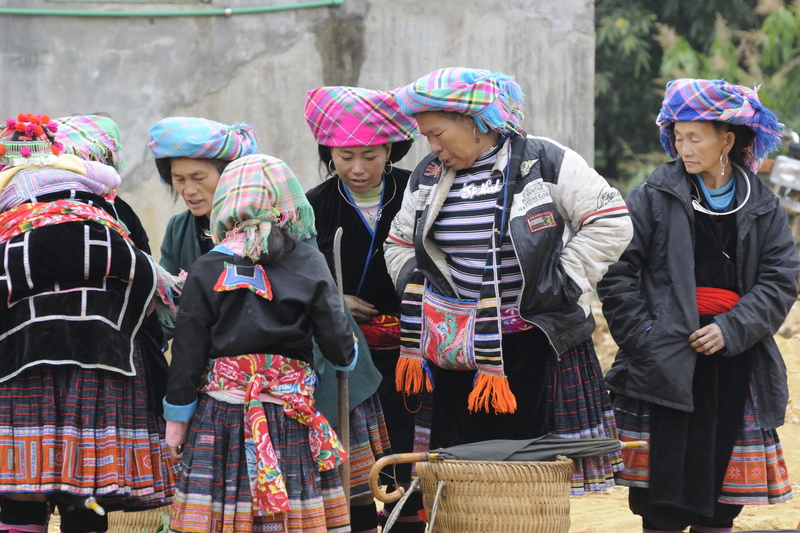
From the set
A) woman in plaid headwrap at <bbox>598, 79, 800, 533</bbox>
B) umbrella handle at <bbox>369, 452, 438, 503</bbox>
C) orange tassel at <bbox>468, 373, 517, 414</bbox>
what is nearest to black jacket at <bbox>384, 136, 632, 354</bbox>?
orange tassel at <bbox>468, 373, 517, 414</bbox>

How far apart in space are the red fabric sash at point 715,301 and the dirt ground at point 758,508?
1561 mm

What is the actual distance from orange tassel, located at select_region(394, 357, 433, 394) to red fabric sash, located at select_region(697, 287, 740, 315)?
112cm

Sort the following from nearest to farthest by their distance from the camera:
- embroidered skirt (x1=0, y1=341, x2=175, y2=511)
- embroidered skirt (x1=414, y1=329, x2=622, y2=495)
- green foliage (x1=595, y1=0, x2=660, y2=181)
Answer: embroidered skirt (x1=0, y1=341, x2=175, y2=511) < embroidered skirt (x1=414, y1=329, x2=622, y2=495) < green foliage (x1=595, y1=0, x2=660, y2=181)

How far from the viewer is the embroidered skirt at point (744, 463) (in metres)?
4.48

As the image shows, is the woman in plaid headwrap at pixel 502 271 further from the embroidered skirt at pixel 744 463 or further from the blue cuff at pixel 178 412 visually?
the blue cuff at pixel 178 412

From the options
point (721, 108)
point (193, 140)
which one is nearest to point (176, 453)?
point (193, 140)

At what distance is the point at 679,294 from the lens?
4418 millimetres

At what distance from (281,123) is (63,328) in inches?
128

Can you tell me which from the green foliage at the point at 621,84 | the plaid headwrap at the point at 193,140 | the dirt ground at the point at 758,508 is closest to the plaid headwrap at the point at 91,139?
the plaid headwrap at the point at 193,140

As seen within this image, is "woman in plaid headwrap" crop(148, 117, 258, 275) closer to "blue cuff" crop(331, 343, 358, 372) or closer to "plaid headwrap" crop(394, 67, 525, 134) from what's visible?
"plaid headwrap" crop(394, 67, 525, 134)

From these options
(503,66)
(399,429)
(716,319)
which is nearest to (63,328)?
(399,429)

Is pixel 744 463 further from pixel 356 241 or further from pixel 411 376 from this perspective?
pixel 356 241

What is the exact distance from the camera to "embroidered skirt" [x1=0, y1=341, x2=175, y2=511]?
12.9 ft

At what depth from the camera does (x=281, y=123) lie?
23.0 feet
